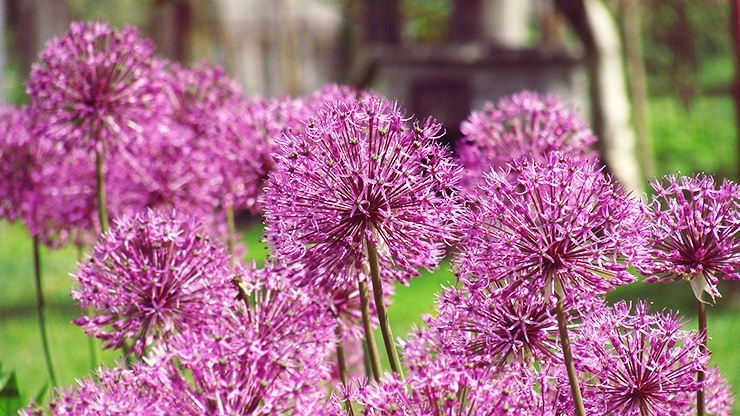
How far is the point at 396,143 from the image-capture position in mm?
2764

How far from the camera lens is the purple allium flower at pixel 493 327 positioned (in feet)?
8.79

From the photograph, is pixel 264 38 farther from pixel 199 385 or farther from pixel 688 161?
pixel 199 385

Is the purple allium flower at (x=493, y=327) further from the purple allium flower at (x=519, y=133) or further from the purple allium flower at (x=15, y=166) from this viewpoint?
the purple allium flower at (x=15, y=166)

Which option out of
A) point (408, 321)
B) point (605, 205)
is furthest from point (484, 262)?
point (408, 321)

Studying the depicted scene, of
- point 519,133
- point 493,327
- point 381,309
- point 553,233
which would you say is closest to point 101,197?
point 519,133

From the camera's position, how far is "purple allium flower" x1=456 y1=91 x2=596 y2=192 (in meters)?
3.88

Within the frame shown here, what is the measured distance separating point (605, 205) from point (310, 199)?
2.54ft

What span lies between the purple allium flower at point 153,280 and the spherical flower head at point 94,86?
4.46 feet

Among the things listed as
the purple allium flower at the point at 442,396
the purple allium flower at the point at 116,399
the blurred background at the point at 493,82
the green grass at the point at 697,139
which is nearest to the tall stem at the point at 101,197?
the blurred background at the point at 493,82

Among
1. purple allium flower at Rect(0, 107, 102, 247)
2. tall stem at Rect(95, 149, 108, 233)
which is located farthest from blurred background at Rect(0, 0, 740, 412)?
tall stem at Rect(95, 149, 108, 233)

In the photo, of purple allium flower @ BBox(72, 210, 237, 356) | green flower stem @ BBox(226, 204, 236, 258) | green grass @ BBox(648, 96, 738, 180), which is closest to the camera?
purple allium flower @ BBox(72, 210, 237, 356)

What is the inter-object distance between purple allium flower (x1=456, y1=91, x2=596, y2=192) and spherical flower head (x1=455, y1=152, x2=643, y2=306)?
1.15 meters

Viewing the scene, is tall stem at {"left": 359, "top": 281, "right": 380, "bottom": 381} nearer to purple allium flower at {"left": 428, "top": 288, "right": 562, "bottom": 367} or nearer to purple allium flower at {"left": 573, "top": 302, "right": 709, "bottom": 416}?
purple allium flower at {"left": 428, "top": 288, "right": 562, "bottom": 367}

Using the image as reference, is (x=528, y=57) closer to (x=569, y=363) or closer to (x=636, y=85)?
(x=636, y=85)
